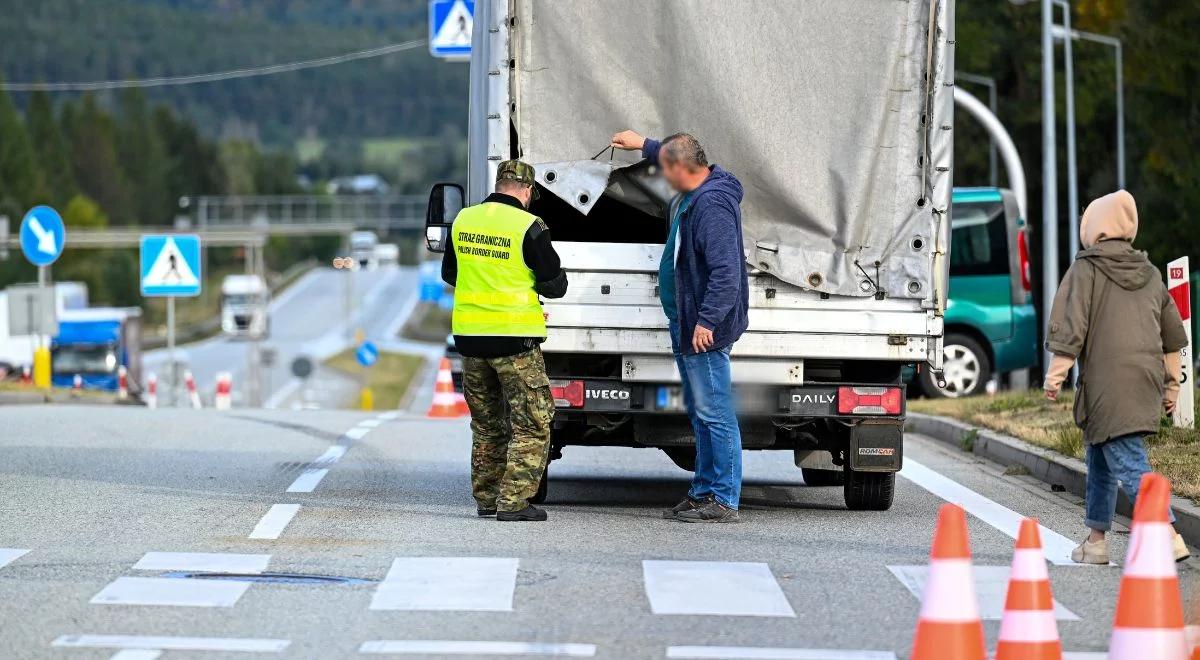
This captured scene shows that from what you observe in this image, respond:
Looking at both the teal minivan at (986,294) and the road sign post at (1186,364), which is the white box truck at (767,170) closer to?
the road sign post at (1186,364)

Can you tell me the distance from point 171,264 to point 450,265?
2216 cm

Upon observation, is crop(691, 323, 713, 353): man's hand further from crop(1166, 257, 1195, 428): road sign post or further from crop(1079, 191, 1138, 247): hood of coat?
crop(1166, 257, 1195, 428): road sign post

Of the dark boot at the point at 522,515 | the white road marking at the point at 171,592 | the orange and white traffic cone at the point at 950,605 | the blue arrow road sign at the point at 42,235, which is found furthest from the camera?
the blue arrow road sign at the point at 42,235

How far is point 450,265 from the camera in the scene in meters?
10.9

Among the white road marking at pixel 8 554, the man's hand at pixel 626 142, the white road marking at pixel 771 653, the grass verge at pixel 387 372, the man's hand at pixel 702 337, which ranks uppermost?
the man's hand at pixel 626 142

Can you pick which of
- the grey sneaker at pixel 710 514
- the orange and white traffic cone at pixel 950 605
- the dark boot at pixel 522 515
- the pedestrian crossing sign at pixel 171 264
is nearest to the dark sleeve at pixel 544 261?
the dark boot at pixel 522 515

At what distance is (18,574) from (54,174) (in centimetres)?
16386

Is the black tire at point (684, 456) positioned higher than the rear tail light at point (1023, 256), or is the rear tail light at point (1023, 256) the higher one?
the rear tail light at point (1023, 256)

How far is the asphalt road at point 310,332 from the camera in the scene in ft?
260

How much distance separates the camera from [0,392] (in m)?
28.1

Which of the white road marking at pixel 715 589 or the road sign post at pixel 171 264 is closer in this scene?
the white road marking at pixel 715 589

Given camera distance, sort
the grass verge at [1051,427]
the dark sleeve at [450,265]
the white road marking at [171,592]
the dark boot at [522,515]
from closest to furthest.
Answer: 1. the white road marking at [171,592]
2. the dark boot at [522,515]
3. the dark sleeve at [450,265]
4. the grass verge at [1051,427]

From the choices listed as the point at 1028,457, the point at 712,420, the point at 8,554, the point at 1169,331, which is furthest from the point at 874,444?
the point at 8,554

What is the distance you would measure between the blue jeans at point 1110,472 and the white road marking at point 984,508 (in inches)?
10.0
